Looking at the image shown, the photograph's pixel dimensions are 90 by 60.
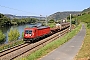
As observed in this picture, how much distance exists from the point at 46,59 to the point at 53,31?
3661 centimetres

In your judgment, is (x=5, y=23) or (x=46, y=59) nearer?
(x=46, y=59)

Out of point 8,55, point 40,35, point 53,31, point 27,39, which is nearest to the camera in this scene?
point 8,55

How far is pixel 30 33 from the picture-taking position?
3506 centimetres

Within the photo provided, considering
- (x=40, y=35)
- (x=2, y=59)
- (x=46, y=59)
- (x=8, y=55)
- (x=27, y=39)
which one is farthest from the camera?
(x=40, y=35)

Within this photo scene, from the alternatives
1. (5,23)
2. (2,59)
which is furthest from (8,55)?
(5,23)

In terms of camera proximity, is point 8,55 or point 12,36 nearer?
point 8,55

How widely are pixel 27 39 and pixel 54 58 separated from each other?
17.3m

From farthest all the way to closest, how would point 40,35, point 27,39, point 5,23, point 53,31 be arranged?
point 5,23 → point 53,31 → point 40,35 → point 27,39

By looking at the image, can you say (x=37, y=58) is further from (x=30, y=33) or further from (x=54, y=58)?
(x=30, y=33)

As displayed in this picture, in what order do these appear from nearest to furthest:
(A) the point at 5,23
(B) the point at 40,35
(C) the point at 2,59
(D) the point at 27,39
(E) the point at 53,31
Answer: (C) the point at 2,59 < (D) the point at 27,39 < (B) the point at 40,35 < (E) the point at 53,31 < (A) the point at 5,23

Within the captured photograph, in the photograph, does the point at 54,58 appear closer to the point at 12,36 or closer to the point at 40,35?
the point at 40,35

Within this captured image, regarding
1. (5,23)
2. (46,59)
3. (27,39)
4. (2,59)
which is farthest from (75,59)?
(5,23)

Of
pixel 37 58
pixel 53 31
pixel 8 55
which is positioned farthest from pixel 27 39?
pixel 53 31

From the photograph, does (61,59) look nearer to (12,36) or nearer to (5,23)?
(12,36)
